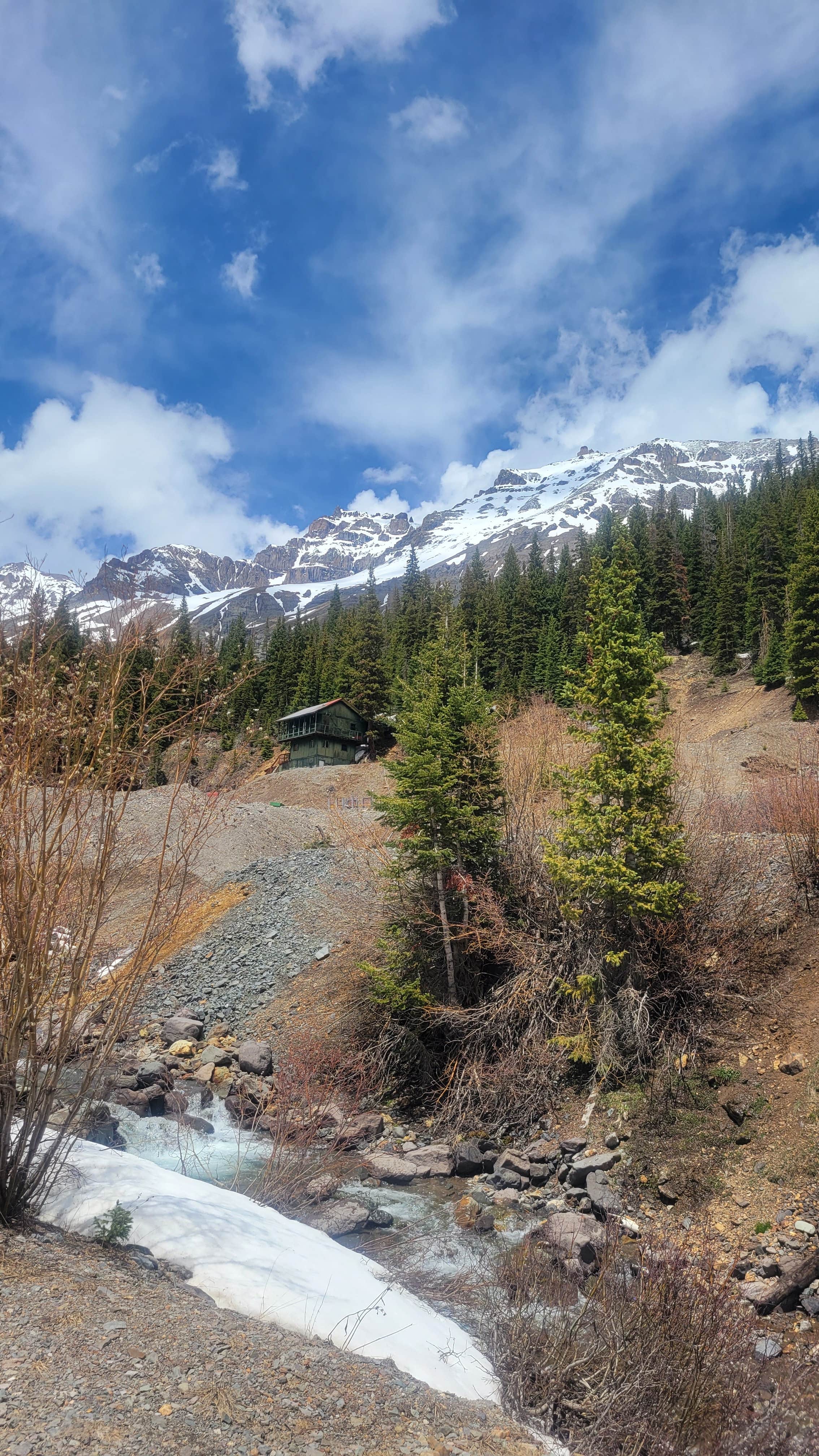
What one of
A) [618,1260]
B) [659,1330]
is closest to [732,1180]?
[618,1260]

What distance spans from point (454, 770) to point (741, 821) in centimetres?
754

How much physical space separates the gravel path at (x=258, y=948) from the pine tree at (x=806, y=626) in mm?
32326

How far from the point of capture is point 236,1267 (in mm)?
5691

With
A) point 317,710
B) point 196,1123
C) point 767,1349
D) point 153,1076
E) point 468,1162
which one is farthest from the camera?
point 317,710

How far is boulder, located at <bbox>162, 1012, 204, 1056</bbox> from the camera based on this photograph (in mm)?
16500

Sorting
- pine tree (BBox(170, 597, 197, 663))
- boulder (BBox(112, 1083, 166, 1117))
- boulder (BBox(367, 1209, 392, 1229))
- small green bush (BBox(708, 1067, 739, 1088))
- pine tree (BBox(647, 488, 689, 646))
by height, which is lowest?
boulder (BBox(367, 1209, 392, 1229))

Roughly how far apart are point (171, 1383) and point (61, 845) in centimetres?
305

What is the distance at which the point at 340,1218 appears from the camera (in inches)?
358

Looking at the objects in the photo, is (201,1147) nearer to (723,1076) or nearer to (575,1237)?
(575,1237)

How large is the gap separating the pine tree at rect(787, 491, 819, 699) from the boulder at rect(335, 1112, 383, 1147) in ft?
126

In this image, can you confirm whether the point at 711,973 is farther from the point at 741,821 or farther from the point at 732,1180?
the point at 741,821

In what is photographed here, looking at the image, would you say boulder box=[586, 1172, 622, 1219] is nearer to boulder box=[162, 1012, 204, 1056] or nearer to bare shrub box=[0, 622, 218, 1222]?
bare shrub box=[0, 622, 218, 1222]

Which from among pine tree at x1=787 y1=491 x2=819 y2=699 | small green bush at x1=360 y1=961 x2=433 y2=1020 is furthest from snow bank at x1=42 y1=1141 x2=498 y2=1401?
pine tree at x1=787 y1=491 x2=819 y2=699

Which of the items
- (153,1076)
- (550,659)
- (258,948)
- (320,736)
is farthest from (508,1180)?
(550,659)
